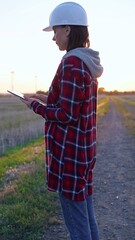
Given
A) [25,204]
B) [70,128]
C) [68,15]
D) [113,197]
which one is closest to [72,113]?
[70,128]

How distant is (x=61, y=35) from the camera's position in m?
3.16

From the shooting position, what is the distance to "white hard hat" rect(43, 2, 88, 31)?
10.2 ft

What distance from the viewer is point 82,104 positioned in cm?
308

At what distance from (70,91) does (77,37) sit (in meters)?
0.43

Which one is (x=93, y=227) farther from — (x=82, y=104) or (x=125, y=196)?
(x=125, y=196)

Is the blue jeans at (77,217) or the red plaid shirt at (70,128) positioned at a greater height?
the red plaid shirt at (70,128)

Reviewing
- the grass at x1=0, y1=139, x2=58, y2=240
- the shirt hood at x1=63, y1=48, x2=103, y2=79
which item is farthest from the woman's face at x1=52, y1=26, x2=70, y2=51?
the grass at x1=0, y1=139, x2=58, y2=240

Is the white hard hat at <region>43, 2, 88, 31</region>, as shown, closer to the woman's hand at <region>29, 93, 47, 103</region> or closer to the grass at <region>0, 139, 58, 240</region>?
the woman's hand at <region>29, 93, 47, 103</region>

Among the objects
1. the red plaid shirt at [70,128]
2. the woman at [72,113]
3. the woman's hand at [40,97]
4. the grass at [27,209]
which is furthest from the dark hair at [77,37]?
the grass at [27,209]

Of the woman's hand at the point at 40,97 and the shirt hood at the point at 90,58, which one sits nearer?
the shirt hood at the point at 90,58

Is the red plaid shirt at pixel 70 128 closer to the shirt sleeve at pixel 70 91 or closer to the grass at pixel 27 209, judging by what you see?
the shirt sleeve at pixel 70 91

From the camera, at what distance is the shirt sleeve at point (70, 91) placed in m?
2.99

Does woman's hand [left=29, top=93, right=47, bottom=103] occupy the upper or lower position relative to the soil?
upper

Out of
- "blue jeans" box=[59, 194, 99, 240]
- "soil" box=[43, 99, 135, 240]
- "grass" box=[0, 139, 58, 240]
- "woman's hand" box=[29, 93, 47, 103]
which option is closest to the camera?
"blue jeans" box=[59, 194, 99, 240]
